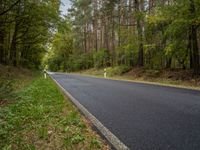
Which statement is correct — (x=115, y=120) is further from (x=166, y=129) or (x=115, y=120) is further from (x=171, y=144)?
(x=171, y=144)

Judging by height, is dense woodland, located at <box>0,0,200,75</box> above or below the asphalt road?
above

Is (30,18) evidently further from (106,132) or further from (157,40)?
(106,132)

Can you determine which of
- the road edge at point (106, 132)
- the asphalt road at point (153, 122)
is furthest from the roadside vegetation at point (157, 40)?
the road edge at point (106, 132)

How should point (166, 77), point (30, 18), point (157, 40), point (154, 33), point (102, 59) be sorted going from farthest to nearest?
point (102, 59)
point (154, 33)
point (157, 40)
point (30, 18)
point (166, 77)

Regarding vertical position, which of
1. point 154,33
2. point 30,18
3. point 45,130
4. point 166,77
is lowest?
point 45,130

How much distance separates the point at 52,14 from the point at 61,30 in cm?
261

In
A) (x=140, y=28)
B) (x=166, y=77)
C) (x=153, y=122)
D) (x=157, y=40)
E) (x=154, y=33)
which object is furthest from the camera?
(x=140, y=28)

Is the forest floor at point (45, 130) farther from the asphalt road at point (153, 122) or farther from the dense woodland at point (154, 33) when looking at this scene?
the dense woodland at point (154, 33)

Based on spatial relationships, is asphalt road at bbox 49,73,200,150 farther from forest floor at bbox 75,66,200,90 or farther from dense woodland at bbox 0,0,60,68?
dense woodland at bbox 0,0,60,68

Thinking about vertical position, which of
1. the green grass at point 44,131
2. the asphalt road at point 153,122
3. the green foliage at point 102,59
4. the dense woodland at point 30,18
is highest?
the dense woodland at point 30,18

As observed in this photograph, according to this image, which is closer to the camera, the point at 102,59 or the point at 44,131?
the point at 44,131

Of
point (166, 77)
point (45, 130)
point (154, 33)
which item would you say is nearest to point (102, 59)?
point (154, 33)

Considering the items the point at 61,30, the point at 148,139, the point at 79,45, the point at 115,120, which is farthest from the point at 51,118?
the point at 79,45

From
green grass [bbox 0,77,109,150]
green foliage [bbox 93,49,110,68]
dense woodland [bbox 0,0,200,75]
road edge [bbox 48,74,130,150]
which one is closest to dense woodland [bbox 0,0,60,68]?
dense woodland [bbox 0,0,200,75]
